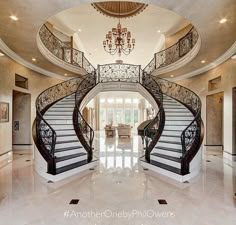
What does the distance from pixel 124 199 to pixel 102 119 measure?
1734 cm

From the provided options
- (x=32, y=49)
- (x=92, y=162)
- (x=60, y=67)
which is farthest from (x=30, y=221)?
(x=60, y=67)

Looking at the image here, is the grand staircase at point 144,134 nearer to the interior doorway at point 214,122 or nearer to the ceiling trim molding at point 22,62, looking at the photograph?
the ceiling trim molding at point 22,62

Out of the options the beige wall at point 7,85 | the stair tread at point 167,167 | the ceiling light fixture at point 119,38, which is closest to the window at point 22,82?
the beige wall at point 7,85

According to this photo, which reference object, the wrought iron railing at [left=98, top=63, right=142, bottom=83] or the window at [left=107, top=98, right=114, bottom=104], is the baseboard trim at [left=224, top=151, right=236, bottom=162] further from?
the window at [left=107, top=98, right=114, bottom=104]

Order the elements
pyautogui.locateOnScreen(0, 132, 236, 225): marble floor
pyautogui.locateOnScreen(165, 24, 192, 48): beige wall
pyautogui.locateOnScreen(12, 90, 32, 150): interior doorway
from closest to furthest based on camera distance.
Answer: pyautogui.locateOnScreen(0, 132, 236, 225): marble floor < pyautogui.locateOnScreen(12, 90, 32, 150): interior doorway < pyautogui.locateOnScreen(165, 24, 192, 48): beige wall

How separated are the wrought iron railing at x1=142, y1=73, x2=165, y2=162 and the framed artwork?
16.6 feet

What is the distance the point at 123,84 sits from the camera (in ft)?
31.4

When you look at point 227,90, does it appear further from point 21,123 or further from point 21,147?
point 21,147

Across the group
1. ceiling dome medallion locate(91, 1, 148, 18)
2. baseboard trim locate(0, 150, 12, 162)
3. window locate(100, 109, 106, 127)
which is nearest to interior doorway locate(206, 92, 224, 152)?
ceiling dome medallion locate(91, 1, 148, 18)

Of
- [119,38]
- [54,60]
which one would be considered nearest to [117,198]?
[54,60]

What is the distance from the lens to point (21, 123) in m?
8.12

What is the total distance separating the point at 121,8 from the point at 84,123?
17.5 feet

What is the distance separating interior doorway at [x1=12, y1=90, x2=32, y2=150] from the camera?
8062 mm

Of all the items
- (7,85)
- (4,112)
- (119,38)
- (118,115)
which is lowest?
(118,115)
